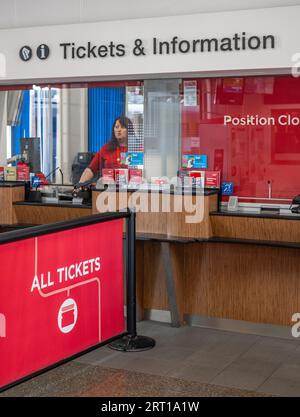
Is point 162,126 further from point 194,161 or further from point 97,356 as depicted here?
point 97,356

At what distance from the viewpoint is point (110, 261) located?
4727 mm

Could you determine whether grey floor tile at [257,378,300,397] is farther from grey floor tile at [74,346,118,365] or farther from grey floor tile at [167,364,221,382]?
grey floor tile at [74,346,118,365]

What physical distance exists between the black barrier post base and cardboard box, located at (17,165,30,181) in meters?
2.58

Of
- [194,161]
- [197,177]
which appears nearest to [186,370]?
[197,177]

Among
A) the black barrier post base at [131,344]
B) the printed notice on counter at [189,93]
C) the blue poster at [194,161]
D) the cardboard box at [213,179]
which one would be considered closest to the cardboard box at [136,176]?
the blue poster at [194,161]

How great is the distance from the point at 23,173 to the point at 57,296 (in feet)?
13.2

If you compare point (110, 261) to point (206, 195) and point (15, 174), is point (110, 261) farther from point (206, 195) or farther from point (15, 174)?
point (15, 174)

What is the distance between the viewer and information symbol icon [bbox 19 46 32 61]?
7598mm

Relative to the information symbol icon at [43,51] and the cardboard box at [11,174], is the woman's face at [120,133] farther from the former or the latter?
the cardboard box at [11,174]

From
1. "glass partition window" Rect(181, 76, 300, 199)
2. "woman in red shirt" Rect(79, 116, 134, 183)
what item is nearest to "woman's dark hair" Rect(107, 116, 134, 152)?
"woman in red shirt" Rect(79, 116, 134, 183)

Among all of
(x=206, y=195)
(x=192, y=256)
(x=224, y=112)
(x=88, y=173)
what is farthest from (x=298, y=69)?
(x=88, y=173)

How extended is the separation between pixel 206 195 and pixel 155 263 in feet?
3.09

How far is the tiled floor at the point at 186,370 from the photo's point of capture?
511 cm

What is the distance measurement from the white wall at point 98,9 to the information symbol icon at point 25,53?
0.95 ft
